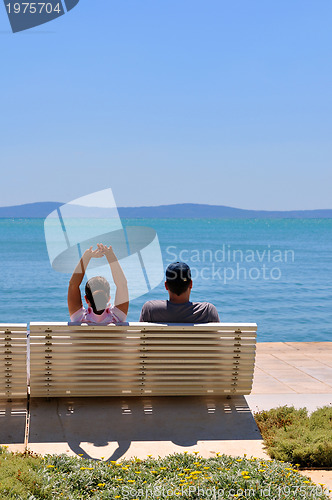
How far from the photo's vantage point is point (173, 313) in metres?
5.38

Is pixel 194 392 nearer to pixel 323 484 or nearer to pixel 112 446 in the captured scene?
pixel 112 446

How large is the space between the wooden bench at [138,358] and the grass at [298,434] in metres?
0.45

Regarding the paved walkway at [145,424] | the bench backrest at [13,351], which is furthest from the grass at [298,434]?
the bench backrest at [13,351]

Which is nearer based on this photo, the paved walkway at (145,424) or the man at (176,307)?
the paved walkway at (145,424)

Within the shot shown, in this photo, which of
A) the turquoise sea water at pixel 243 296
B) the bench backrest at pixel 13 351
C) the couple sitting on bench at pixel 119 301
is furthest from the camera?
the turquoise sea water at pixel 243 296

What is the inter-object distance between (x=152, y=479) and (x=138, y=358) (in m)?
1.47

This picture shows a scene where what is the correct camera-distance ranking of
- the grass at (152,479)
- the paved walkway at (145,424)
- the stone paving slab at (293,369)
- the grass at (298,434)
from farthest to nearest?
1. the stone paving slab at (293,369)
2. the paved walkway at (145,424)
3. the grass at (298,434)
4. the grass at (152,479)

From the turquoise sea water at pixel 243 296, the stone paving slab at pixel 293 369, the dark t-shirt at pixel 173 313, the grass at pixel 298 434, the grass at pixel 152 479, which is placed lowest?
the turquoise sea water at pixel 243 296

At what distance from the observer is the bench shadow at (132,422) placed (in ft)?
15.7

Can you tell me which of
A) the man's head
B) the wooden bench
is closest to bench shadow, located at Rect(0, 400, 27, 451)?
the wooden bench

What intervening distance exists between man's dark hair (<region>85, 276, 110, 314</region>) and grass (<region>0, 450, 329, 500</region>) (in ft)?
4.69

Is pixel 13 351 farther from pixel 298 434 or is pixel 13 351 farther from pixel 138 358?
pixel 298 434

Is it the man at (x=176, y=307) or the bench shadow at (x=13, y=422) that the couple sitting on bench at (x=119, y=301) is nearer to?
the man at (x=176, y=307)

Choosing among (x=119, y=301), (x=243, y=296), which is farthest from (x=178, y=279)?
(x=243, y=296)
